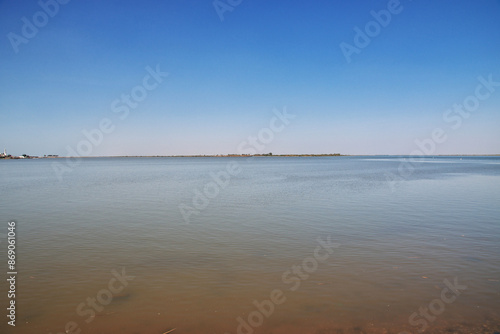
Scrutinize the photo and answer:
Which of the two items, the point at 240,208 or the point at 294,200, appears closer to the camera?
the point at 240,208

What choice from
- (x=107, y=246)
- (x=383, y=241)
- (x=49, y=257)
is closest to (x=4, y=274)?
(x=49, y=257)

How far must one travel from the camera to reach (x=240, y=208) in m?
17.9

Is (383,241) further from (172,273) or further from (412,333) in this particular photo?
(172,273)

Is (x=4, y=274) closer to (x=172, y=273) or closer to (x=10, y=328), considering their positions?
(x=10, y=328)

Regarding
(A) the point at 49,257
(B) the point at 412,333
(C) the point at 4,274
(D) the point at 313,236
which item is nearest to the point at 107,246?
(A) the point at 49,257

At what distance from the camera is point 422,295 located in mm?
6691

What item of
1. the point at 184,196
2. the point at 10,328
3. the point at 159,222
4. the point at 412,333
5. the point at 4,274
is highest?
the point at 184,196

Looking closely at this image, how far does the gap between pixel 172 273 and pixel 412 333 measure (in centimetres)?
585

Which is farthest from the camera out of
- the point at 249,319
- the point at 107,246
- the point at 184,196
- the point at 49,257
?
the point at 184,196

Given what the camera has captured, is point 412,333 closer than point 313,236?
Yes

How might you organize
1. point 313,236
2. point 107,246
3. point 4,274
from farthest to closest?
point 313,236
point 107,246
point 4,274

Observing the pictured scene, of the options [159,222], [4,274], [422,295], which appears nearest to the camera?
[422,295]

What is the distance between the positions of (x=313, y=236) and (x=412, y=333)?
621cm

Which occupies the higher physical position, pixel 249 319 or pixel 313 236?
pixel 313 236
